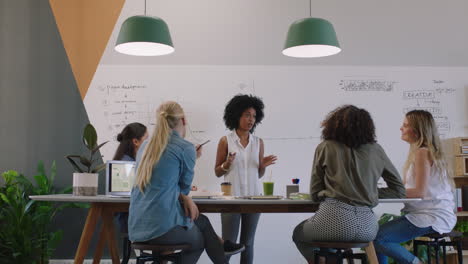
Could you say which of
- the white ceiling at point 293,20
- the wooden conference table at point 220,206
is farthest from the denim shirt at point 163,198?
the white ceiling at point 293,20

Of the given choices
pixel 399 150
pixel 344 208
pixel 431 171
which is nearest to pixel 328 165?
pixel 344 208

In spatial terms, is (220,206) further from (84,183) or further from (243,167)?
(243,167)

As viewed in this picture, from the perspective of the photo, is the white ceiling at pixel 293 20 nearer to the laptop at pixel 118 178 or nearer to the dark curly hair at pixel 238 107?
the dark curly hair at pixel 238 107

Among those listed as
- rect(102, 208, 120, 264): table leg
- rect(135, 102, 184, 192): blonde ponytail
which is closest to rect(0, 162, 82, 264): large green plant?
rect(102, 208, 120, 264): table leg

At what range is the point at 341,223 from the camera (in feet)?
7.91

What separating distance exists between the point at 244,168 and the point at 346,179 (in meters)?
1.34

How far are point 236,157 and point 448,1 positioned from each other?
2844 mm

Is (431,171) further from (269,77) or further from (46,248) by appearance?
(46,248)

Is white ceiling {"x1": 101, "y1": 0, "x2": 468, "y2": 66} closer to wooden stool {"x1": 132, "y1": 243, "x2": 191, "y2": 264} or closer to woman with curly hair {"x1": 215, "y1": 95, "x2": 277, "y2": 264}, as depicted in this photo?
woman with curly hair {"x1": 215, "y1": 95, "x2": 277, "y2": 264}

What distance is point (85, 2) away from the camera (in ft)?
15.7

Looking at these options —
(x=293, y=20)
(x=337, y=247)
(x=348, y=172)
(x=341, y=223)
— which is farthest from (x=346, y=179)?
(x=293, y=20)

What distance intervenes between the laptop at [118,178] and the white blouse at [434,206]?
5.72ft

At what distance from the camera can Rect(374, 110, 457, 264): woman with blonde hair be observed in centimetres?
285

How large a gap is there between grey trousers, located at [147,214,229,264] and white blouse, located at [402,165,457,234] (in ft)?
4.01
